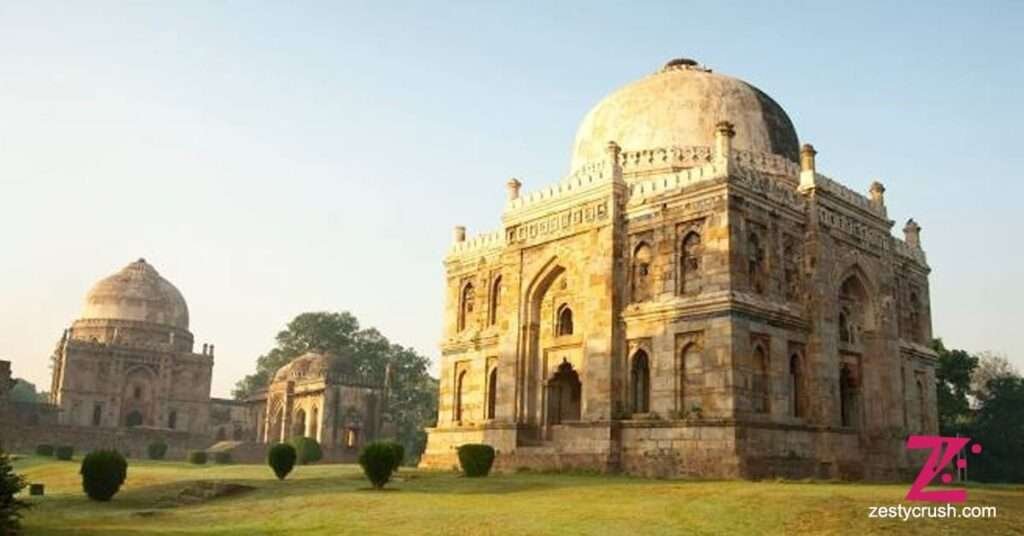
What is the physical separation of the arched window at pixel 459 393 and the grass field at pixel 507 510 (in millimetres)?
11236

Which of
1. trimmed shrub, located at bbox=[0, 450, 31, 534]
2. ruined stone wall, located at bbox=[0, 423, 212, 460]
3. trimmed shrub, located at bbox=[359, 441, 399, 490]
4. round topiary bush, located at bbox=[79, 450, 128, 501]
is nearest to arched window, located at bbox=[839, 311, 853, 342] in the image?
trimmed shrub, located at bbox=[359, 441, 399, 490]

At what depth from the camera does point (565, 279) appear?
29375 millimetres

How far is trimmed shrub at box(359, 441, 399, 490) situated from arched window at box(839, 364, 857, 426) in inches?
630

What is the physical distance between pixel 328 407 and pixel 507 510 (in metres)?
36.5

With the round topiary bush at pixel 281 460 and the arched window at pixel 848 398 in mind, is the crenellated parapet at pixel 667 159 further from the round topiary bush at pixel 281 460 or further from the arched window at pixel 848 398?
the round topiary bush at pixel 281 460

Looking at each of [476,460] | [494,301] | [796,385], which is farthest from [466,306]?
[796,385]

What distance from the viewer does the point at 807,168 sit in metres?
27.9

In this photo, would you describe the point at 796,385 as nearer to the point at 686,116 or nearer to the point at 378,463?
the point at 686,116

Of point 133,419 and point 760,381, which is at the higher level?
point 760,381

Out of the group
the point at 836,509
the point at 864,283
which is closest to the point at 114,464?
the point at 836,509

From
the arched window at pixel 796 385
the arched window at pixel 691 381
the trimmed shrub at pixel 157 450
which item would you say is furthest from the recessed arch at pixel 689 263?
the trimmed shrub at pixel 157 450

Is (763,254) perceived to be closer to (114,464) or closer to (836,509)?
(836,509)

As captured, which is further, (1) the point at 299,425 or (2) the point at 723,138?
(1) the point at 299,425

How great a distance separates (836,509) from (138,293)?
194ft
